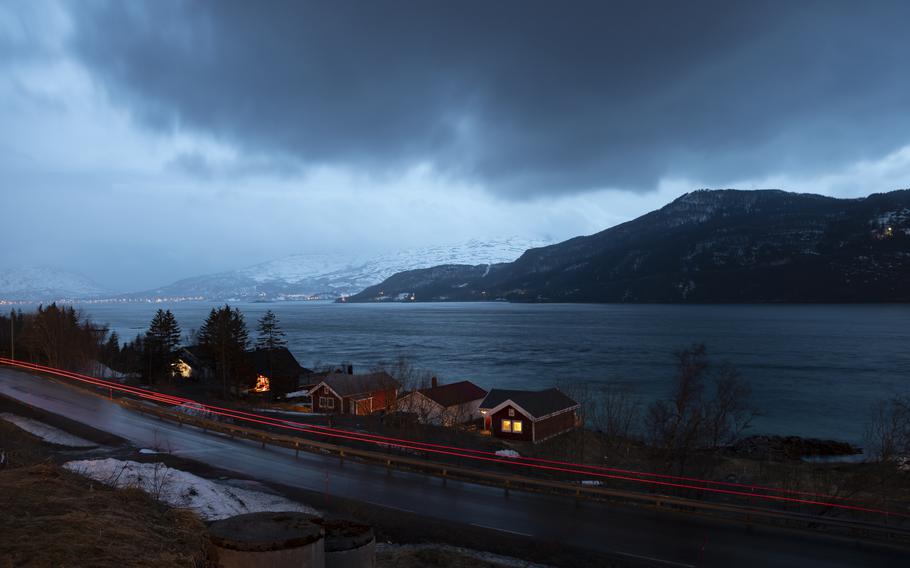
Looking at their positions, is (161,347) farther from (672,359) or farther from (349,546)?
(672,359)

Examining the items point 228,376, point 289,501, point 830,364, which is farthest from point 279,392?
point 830,364

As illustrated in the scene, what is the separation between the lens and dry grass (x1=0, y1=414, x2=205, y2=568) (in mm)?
6559

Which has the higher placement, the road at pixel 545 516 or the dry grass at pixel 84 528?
the dry grass at pixel 84 528

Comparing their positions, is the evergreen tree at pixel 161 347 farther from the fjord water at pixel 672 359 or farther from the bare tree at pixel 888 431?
the bare tree at pixel 888 431

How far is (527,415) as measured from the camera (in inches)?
1800

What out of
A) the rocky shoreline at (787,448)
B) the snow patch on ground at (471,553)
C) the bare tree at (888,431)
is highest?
the snow patch on ground at (471,553)

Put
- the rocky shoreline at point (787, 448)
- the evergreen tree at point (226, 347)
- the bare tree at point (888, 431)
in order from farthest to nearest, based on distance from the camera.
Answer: the evergreen tree at point (226, 347) → the rocky shoreline at point (787, 448) → the bare tree at point (888, 431)

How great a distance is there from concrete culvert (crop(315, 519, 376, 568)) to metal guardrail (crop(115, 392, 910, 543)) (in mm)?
16964

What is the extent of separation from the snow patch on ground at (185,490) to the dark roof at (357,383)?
114 feet

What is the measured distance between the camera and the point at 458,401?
53438mm

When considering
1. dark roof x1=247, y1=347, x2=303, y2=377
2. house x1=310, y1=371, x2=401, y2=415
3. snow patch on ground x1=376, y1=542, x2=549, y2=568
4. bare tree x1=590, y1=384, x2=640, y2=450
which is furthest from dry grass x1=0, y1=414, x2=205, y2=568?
dark roof x1=247, y1=347, x2=303, y2=377

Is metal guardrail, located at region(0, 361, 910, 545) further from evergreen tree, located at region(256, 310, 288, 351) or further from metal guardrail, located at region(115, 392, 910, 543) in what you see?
evergreen tree, located at region(256, 310, 288, 351)

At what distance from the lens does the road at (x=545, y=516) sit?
1609 centimetres

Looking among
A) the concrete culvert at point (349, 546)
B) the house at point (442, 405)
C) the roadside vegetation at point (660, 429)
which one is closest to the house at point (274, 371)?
the roadside vegetation at point (660, 429)
